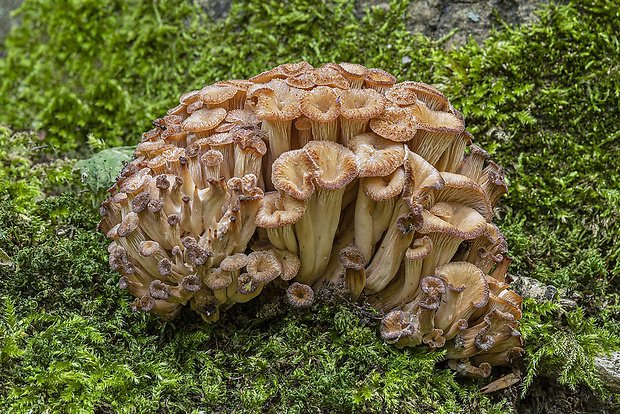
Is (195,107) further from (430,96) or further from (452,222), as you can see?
(452,222)

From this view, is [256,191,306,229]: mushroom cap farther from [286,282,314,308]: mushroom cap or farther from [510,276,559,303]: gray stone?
[510,276,559,303]: gray stone

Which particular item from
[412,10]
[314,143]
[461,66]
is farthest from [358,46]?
[314,143]

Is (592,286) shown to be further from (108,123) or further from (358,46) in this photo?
(108,123)

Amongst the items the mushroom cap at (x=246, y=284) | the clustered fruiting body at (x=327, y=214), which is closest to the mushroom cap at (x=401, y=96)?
the clustered fruiting body at (x=327, y=214)

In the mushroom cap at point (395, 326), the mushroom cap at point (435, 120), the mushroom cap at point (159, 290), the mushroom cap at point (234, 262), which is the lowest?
the mushroom cap at point (395, 326)

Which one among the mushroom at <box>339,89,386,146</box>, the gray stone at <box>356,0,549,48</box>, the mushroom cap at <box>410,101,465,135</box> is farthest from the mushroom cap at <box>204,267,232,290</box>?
the gray stone at <box>356,0,549,48</box>

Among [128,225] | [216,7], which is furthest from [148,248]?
[216,7]

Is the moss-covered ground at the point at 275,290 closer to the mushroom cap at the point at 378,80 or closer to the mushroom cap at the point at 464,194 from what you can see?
the mushroom cap at the point at 464,194
